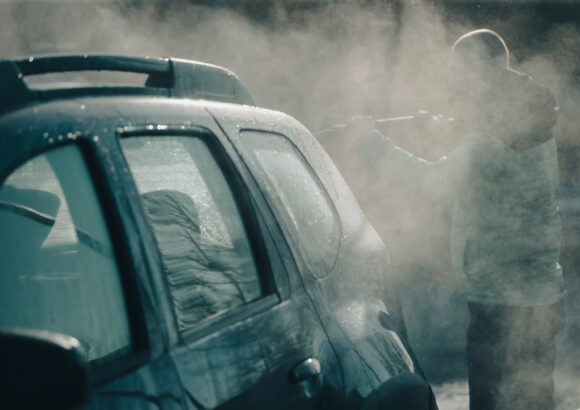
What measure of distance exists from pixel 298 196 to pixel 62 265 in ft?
3.24

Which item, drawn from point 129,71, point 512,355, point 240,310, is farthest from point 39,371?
point 512,355

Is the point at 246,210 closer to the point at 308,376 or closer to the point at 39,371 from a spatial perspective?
the point at 308,376

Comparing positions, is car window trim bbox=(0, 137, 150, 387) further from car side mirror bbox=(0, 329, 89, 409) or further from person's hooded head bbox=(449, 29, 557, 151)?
person's hooded head bbox=(449, 29, 557, 151)

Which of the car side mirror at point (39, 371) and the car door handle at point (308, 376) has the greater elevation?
the car side mirror at point (39, 371)

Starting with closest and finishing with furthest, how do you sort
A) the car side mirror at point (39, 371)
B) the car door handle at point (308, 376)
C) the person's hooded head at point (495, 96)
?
the car side mirror at point (39, 371) → the car door handle at point (308, 376) → the person's hooded head at point (495, 96)

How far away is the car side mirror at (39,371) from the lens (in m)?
1.50

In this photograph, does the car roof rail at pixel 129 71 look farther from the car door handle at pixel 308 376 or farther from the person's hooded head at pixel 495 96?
the person's hooded head at pixel 495 96

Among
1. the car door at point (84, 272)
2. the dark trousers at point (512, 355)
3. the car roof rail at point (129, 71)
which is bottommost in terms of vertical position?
the dark trousers at point (512, 355)

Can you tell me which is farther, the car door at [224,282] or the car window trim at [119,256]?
the car door at [224,282]

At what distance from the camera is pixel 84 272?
2.27 m

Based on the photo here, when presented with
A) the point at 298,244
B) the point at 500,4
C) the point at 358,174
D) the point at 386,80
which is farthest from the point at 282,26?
the point at 298,244

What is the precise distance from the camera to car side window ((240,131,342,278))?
2955 mm

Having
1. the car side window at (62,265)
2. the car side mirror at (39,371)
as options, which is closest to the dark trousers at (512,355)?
the car side window at (62,265)

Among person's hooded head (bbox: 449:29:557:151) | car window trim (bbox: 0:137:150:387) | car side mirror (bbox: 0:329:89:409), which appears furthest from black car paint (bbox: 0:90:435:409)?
person's hooded head (bbox: 449:29:557:151)
